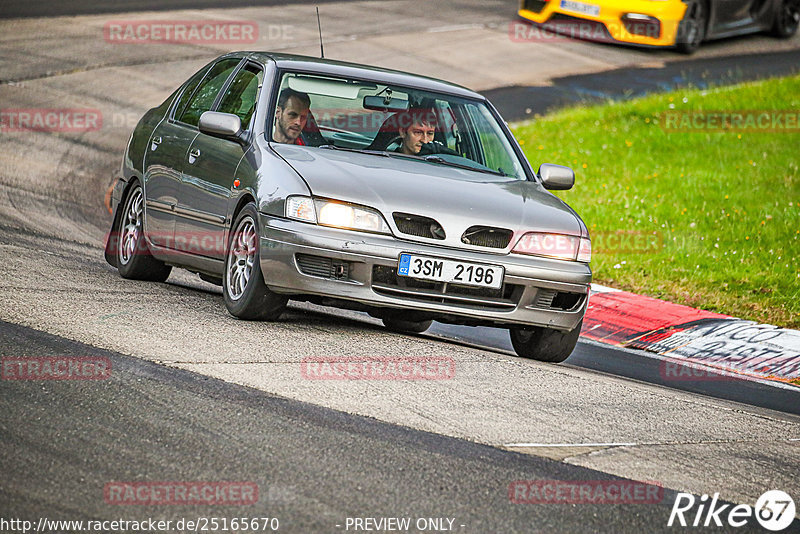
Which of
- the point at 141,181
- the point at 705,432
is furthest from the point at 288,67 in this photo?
the point at 705,432

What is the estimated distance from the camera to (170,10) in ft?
76.5

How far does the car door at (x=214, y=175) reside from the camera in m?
7.58

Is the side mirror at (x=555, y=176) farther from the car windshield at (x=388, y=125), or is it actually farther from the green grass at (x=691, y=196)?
the green grass at (x=691, y=196)

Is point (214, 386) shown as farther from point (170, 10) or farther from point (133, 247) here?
point (170, 10)

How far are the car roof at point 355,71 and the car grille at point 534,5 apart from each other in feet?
47.4

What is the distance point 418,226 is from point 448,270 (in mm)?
290

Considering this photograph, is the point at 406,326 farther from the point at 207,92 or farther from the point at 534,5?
the point at 534,5

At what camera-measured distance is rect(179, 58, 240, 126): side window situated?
856cm

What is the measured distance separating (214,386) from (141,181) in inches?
139

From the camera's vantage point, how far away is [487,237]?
22.8ft

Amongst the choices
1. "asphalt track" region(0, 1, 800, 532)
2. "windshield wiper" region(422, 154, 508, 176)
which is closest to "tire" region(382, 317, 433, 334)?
"asphalt track" region(0, 1, 800, 532)

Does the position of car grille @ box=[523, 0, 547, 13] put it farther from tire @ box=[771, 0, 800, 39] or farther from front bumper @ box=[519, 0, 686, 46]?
tire @ box=[771, 0, 800, 39]

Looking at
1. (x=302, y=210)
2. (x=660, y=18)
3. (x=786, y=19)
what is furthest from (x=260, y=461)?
(x=786, y=19)

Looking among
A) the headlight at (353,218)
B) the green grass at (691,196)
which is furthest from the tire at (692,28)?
the headlight at (353,218)
